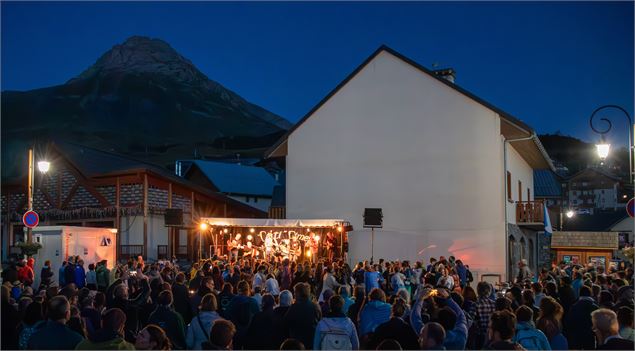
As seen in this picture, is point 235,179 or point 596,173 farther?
point 596,173

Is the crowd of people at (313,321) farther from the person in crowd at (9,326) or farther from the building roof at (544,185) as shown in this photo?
the building roof at (544,185)

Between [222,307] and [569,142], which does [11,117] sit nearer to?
[569,142]

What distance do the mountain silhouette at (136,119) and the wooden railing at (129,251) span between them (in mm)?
82072

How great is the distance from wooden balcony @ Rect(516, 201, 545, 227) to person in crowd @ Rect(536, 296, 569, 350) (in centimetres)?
1957

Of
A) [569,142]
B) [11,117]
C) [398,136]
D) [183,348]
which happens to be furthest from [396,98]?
[11,117]

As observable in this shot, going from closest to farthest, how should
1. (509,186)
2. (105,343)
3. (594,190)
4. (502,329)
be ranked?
(105,343) < (502,329) < (509,186) < (594,190)

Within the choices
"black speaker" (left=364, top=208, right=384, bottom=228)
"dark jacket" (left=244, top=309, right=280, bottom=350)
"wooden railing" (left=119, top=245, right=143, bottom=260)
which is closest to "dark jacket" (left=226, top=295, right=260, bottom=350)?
"dark jacket" (left=244, top=309, right=280, bottom=350)

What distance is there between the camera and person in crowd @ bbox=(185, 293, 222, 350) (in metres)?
7.21

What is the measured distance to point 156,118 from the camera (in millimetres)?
168750

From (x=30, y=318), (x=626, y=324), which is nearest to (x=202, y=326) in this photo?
(x=30, y=318)

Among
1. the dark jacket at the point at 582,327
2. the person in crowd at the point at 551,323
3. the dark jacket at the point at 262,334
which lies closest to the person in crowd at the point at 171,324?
the dark jacket at the point at 262,334

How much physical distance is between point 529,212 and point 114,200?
2115 centimetres

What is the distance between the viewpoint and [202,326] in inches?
286

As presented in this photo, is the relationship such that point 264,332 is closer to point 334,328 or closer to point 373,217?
point 334,328
